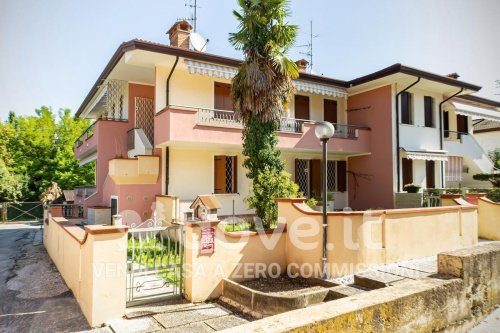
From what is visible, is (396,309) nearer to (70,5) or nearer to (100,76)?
(70,5)

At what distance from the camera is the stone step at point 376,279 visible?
7.04 metres

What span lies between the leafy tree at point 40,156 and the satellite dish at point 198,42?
82.0ft

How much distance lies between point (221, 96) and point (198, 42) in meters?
2.92

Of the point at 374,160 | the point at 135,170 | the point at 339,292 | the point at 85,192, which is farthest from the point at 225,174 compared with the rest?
the point at 339,292

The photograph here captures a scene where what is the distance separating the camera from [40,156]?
3475cm

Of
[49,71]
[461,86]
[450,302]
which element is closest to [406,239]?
[450,302]

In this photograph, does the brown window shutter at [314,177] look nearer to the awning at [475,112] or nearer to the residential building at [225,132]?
the residential building at [225,132]

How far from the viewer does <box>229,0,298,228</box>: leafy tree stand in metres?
11.4

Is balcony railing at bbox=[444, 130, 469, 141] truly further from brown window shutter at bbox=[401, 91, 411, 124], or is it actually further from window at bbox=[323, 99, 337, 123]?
window at bbox=[323, 99, 337, 123]

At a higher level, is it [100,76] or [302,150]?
[100,76]

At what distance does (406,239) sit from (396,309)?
576 cm

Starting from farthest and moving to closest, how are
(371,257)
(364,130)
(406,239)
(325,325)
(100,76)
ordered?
(364,130) < (100,76) < (406,239) < (371,257) < (325,325)

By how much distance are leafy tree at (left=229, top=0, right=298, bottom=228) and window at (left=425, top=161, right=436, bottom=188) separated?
1211 cm

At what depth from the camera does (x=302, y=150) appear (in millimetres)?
16438
